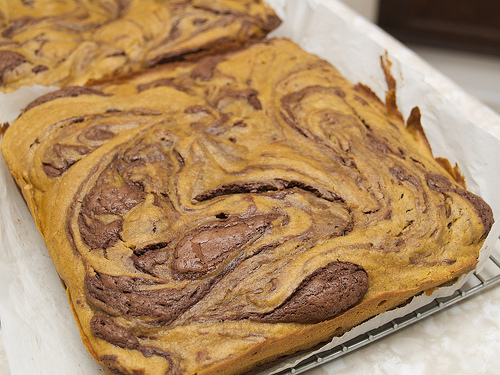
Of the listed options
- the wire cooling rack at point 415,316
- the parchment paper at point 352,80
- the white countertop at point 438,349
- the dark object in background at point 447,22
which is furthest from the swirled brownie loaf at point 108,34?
the dark object in background at point 447,22

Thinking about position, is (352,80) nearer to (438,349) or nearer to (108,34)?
(108,34)

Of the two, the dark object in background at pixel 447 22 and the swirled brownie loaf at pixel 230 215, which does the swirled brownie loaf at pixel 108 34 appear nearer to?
the swirled brownie loaf at pixel 230 215

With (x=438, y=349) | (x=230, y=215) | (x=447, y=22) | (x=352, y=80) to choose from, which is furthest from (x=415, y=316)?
(x=447, y=22)

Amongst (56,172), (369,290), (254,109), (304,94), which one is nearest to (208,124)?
(254,109)

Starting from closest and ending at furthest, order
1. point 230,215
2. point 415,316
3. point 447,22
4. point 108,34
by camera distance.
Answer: point 230,215, point 415,316, point 108,34, point 447,22

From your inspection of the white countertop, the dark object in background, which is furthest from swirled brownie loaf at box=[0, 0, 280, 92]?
the dark object in background

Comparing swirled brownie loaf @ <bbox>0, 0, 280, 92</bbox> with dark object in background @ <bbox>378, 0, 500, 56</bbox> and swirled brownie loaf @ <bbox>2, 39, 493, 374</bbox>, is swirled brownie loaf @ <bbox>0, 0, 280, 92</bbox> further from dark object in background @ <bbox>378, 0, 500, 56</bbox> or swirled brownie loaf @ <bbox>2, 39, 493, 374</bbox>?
dark object in background @ <bbox>378, 0, 500, 56</bbox>

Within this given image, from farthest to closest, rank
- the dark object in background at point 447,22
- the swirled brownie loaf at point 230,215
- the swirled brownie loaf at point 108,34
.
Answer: the dark object in background at point 447,22 < the swirled brownie loaf at point 108,34 < the swirled brownie loaf at point 230,215
